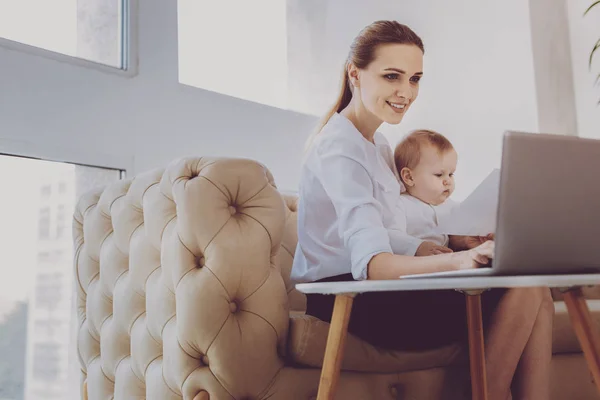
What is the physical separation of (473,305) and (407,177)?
1.75 ft

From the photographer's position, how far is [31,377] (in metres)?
2.05

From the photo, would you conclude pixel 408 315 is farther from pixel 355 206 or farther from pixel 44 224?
pixel 44 224

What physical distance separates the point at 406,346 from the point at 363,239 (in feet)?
1.02

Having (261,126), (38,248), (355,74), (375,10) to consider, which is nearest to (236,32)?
(261,126)

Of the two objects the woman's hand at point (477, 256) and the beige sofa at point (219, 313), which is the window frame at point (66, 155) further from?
the woman's hand at point (477, 256)

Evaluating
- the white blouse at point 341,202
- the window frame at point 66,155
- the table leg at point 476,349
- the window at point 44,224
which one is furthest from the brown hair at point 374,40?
the window at point 44,224

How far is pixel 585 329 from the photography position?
1.15m

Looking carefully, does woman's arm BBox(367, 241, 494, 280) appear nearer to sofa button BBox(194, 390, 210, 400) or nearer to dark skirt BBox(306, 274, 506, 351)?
dark skirt BBox(306, 274, 506, 351)

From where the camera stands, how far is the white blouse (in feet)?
4.05

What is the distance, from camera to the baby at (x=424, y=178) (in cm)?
166

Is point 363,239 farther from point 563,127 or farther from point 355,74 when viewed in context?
point 563,127

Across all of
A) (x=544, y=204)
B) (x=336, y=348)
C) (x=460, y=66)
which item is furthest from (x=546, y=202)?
(x=460, y=66)

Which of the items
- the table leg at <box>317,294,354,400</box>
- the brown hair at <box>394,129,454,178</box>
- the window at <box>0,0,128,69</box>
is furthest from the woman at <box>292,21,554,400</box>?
the window at <box>0,0,128,69</box>

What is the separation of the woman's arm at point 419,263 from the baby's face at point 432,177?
0.59 meters
